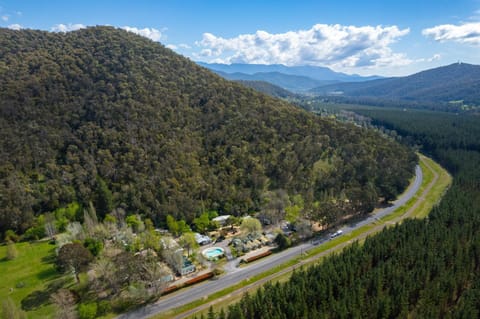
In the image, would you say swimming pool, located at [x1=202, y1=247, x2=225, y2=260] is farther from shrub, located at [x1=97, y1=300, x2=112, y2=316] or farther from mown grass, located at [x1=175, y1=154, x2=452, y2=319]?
shrub, located at [x1=97, y1=300, x2=112, y2=316]

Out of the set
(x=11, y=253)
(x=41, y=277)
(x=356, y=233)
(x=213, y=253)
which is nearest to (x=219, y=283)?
(x=213, y=253)

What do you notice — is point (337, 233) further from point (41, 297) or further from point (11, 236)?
point (11, 236)

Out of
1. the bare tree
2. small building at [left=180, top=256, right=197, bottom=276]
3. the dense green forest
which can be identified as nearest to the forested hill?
the dense green forest

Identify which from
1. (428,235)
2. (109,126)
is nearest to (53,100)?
(109,126)

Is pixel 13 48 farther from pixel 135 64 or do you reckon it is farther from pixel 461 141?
pixel 461 141

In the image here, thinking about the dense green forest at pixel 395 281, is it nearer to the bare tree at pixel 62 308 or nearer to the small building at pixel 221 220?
the bare tree at pixel 62 308
